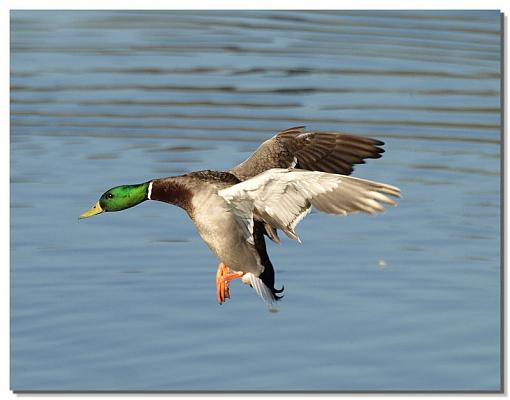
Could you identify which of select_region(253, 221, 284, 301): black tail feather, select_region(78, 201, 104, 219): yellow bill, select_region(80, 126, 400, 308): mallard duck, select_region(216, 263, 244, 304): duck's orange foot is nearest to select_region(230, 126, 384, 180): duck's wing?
select_region(80, 126, 400, 308): mallard duck

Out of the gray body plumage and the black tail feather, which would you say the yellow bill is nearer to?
the gray body plumage

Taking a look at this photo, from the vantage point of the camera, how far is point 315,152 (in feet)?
27.7

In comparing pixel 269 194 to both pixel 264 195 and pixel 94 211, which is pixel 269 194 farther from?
pixel 94 211

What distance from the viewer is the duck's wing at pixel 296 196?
6902mm

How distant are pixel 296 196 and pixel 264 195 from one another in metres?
0.16

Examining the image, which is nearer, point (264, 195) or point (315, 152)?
point (264, 195)

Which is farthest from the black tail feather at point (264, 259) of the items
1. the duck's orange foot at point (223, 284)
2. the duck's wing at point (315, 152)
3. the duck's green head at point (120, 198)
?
the duck's green head at point (120, 198)

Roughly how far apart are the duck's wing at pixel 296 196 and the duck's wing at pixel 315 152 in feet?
2.47

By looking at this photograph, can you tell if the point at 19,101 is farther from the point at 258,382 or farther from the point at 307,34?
the point at 258,382

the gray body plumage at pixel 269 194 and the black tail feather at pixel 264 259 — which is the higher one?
the gray body plumage at pixel 269 194

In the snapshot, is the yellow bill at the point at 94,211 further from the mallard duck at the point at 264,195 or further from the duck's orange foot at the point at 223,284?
the duck's orange foot at the point at 223,284

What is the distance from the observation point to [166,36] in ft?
30.6

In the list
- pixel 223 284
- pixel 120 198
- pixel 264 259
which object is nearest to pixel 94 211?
pixel 120 198
